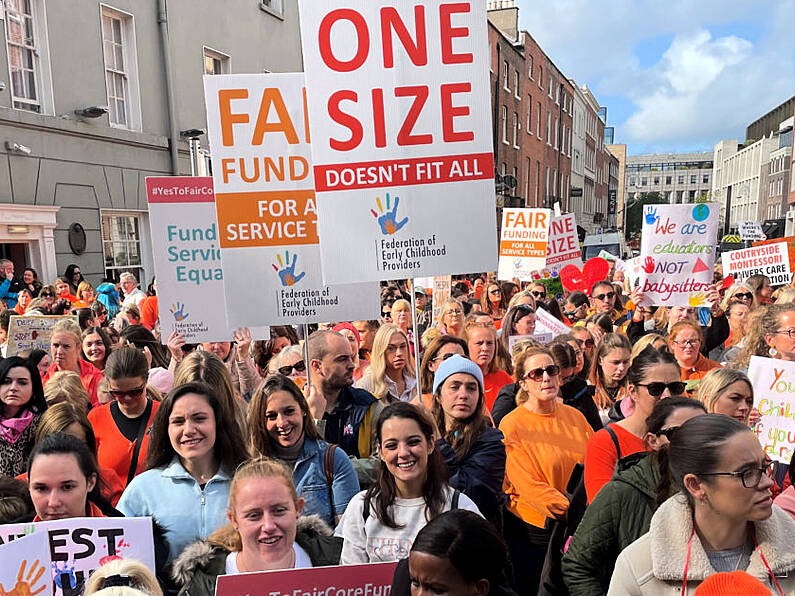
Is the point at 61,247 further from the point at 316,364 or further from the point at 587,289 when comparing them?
the point at 316,364

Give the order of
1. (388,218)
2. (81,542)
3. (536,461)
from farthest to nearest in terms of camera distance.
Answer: (388,218), (536,461), (81,542)

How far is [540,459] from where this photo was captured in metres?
3.46

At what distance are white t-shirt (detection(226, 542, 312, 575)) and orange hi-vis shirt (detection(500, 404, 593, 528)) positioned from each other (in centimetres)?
133

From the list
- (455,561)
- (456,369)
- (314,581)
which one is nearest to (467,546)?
(455,561)

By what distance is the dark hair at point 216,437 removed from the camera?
292cm

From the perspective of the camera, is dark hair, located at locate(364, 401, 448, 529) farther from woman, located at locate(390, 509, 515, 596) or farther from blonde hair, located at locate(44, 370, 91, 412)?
blonde hair, located at locate(44, 370, 91, 412)

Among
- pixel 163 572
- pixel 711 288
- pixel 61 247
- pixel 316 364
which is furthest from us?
pixel 61 247

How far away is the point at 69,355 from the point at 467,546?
4.20 m

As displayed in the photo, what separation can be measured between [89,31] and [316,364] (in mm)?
13239

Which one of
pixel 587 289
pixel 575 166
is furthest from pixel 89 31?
pixel 575 166

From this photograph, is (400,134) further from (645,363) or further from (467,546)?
(467,546)

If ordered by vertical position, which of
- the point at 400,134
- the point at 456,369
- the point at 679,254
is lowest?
the point at 456,369

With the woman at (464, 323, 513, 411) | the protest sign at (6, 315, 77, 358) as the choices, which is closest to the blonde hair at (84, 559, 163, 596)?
the woman at (464, 323, 513, 411)

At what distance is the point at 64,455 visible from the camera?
103 inches
